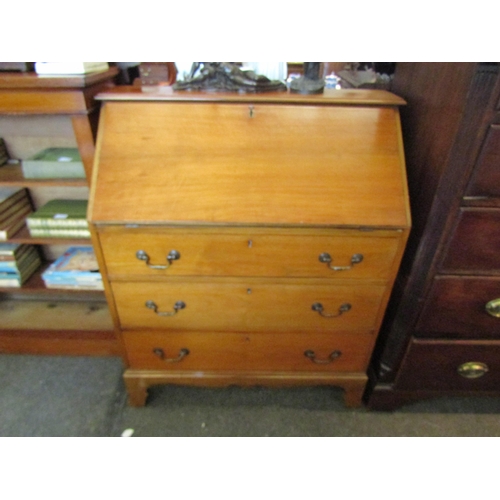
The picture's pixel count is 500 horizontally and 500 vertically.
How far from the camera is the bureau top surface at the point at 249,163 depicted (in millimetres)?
854

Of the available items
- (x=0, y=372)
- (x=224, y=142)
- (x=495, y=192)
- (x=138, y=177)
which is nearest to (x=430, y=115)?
(x=495, y=192)

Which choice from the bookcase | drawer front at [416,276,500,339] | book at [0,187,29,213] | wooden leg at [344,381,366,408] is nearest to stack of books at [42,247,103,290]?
the bookcase

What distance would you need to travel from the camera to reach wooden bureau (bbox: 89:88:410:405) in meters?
0.86

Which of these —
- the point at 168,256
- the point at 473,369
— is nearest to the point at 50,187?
the point at 168,256

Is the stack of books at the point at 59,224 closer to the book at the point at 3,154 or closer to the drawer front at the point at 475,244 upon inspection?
the book at the point at 3,154

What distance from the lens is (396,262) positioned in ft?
3.01

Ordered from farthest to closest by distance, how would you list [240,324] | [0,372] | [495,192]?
1. [0,372]
2. [240,324]
3. [495,192]

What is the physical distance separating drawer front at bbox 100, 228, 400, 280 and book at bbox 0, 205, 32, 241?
2.08 ft

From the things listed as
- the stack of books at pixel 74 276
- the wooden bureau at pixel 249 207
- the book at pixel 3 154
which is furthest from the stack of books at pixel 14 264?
the wooden bureau at pixel 249 207

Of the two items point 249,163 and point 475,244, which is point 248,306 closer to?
point 249,163

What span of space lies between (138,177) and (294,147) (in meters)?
0.44

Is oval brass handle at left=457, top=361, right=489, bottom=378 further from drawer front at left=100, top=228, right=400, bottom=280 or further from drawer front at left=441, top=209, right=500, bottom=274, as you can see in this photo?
drawer front at left=100, top=228, right=400, bottom=280

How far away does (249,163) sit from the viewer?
2.94 feet

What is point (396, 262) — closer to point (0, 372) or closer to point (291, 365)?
point (291, 365)
